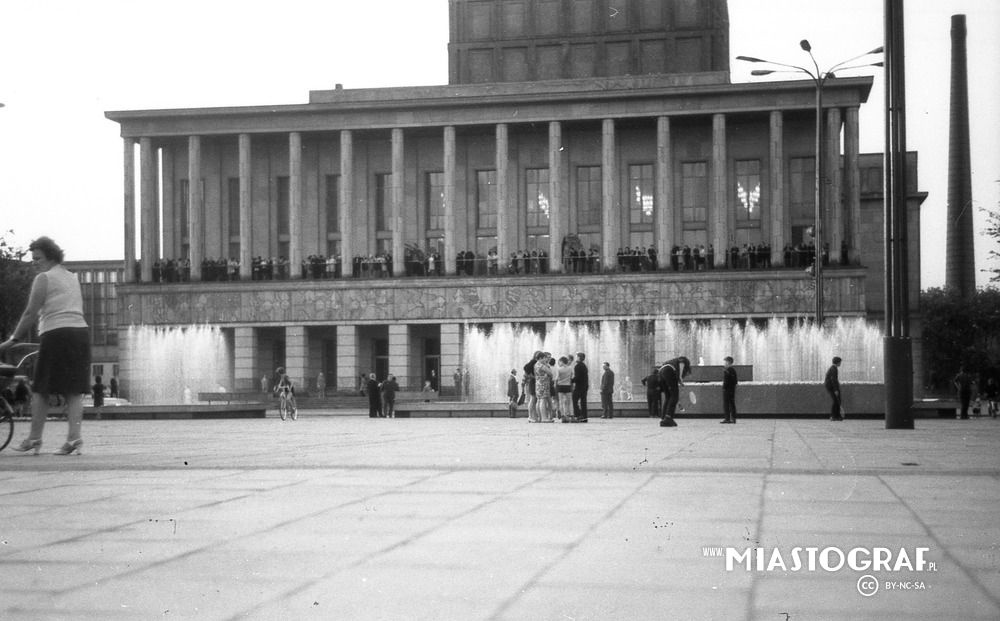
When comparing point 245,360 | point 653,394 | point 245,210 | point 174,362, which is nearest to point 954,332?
point 245,360

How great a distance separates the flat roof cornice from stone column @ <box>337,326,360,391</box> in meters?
10.9

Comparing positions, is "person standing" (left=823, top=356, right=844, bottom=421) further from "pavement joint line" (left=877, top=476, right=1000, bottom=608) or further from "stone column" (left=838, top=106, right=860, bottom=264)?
"stone column" (left=838, top=106, right=860, bottom=264)

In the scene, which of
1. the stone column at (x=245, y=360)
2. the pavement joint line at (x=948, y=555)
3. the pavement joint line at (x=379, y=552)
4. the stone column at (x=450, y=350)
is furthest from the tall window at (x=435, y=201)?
the pavement joint line at (x=948, y=555)

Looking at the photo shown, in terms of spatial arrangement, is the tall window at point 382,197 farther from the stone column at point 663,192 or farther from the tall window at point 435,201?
the stone column at point 663,192

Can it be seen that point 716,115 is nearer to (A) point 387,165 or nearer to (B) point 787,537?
(A) point 387,165

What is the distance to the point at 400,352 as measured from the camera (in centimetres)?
6762

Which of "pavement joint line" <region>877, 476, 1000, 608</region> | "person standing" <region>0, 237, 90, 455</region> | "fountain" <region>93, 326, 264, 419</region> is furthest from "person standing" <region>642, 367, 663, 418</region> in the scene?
"fountain" <region>93, 326, 264, 419</region>

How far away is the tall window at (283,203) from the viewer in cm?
7312

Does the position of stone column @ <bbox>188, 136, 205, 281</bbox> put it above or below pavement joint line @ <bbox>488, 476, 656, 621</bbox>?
above

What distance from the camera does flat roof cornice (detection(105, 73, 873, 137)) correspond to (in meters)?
65.8

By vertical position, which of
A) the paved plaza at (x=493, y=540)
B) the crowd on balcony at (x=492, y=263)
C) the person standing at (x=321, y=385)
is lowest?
the person standing at (x=321, y=385)

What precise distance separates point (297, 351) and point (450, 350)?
8.12m

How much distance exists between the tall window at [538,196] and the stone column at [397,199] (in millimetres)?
7421

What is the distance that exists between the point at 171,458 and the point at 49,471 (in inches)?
81.3
